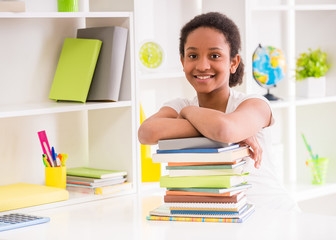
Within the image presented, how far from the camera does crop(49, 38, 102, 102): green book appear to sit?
2312mm

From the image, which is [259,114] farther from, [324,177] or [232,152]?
[324,177]

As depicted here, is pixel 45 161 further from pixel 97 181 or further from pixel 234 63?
pixel 234 63

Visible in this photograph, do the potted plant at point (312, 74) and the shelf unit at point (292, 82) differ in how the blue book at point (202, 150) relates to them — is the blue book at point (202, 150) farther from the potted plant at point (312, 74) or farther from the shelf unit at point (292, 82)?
the potted plant at point (312, 74)

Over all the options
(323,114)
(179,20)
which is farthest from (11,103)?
(323,114)

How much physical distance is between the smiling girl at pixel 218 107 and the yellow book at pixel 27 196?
1.45 ft

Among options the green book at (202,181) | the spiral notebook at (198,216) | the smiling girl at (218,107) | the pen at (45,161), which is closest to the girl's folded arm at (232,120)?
the smiling girl at (218,107)

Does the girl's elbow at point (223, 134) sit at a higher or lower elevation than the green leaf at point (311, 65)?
lower

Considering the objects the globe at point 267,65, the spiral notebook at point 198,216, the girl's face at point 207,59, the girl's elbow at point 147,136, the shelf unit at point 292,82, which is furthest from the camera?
the globe at point 267,65

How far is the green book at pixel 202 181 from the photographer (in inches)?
67.6

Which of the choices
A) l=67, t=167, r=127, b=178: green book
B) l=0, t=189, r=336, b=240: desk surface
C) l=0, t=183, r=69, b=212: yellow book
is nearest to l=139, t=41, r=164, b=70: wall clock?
l=67, t=167, r=127, b=178: green book

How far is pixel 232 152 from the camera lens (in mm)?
1694

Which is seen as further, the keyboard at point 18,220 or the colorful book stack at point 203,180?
the keyboard at point 18,220

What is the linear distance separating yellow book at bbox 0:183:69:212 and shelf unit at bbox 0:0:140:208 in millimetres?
82

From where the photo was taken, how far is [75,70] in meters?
2.35
